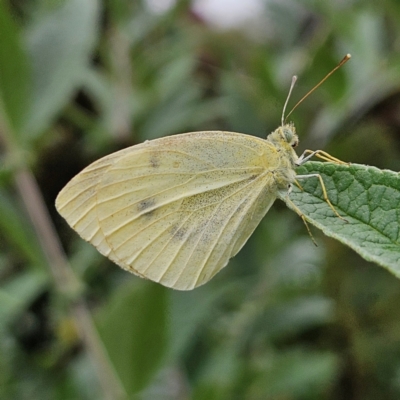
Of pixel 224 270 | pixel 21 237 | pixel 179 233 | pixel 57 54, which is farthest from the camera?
pixel 224 270

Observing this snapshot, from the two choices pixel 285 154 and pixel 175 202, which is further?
pixel 175 202

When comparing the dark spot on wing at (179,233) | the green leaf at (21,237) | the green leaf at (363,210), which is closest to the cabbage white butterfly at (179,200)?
the dark spot on wing at (179,233)

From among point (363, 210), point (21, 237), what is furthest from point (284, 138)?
point (21, 237)

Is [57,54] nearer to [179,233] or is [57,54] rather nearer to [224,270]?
[179,233]

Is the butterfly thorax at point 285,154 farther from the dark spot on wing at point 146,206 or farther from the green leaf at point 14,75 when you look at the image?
the green leaf at point 14,75

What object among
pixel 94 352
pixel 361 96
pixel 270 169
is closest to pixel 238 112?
pixel 361 96

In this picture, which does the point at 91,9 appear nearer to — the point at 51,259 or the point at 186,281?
the point at 51,259

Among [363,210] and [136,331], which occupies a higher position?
[363,210]
